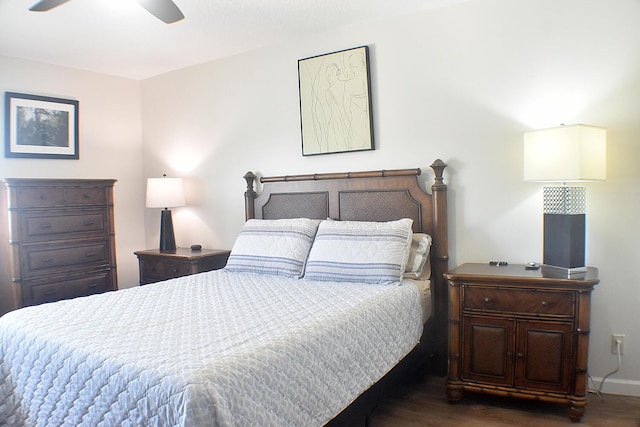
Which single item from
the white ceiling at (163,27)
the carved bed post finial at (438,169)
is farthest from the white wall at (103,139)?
the carved bed post finial at (438,169)

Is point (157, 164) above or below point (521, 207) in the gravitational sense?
above

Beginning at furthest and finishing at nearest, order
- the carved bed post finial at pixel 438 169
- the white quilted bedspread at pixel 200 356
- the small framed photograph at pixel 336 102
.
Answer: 1. the small framed photograph at pixel 336 102
2. the carved bed post finial at pixel 438 169
3. the white quilted bedspread at pixel 200 356

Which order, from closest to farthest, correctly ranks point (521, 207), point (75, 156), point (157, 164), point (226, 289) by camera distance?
point (226, 289) → point (521, 207) → point (75, 156) → point (157, 164)

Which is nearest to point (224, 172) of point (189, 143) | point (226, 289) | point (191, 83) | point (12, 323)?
point (189, 143)

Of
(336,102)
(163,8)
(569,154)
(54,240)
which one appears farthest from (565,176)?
(54,240)

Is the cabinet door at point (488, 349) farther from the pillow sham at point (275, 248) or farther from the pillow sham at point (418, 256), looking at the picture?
the pillow sham at point (275, 248)

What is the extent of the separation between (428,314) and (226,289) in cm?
122

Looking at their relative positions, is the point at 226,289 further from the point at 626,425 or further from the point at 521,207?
the point at 626,425

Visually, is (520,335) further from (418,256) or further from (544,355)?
(418,256)

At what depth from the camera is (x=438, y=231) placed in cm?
294

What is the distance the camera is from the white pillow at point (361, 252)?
2.60 metres

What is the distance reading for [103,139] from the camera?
Answer: 434 cm

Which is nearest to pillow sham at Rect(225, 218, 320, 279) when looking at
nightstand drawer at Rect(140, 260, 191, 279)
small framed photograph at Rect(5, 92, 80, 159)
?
nightstand drawer at Rect(140, 260, 191, 279)

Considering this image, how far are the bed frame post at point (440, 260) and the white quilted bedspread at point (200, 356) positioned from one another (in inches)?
22.4
